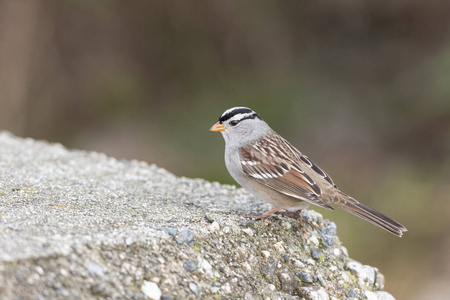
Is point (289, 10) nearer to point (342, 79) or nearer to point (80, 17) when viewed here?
point (342, 79)

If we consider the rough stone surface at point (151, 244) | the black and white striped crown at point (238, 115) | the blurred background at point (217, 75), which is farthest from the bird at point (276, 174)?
the blurred background at point (217, 75)

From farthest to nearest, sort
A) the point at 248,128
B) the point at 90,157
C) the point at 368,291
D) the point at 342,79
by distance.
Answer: the point at 342,79
the point at 90,157
the point at 248,128
the point at 368,291

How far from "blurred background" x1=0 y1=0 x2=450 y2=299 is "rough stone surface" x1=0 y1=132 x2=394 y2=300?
3.45 meters

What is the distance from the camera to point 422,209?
6.55 metres

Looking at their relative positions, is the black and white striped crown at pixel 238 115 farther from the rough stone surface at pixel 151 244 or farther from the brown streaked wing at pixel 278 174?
the rough stone surface at pixel 151 244

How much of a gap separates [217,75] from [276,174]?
190 inches

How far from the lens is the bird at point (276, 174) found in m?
3.79

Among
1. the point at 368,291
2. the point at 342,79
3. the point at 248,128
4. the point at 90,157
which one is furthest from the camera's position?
the point at 342,79

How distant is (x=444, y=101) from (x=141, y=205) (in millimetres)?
4894

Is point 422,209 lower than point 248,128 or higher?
higher

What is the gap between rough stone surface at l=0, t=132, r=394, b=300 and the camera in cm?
254

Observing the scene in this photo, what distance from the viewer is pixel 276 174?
156 inches

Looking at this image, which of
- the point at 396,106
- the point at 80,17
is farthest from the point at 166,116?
the point at 396,106

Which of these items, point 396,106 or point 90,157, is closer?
point 90,157
